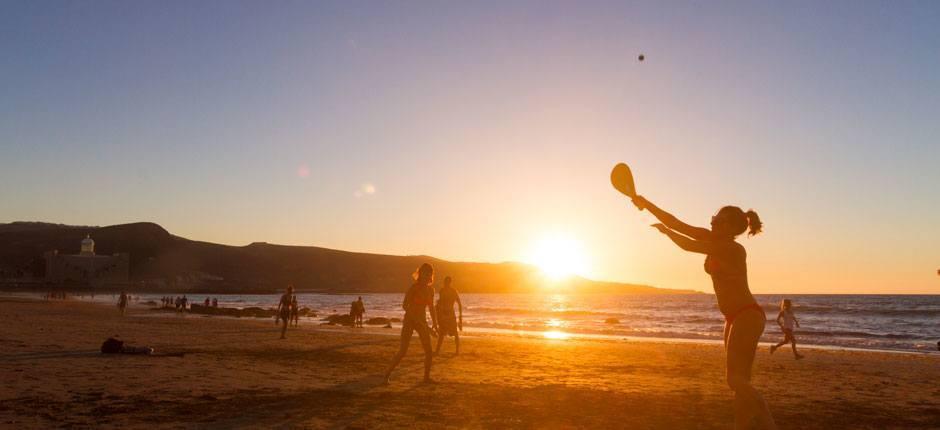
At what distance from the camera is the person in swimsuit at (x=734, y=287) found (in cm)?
525

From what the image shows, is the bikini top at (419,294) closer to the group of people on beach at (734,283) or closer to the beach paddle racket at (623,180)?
the beach paddle racket at (623,180)

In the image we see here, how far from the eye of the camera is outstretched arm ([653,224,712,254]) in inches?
204

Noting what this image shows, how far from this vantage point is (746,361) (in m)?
5.29

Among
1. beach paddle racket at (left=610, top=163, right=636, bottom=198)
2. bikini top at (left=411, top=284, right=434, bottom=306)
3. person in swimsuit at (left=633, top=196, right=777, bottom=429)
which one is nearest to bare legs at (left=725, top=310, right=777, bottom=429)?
person in swimsuit at (left=633, top=196, right=777, bottom=429)

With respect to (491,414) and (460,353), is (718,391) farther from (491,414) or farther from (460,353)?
(460,353)

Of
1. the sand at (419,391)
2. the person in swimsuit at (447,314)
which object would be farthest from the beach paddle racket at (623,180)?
the person in swimsuit at (447,314)

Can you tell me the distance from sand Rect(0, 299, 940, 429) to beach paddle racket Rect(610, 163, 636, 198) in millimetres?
3368

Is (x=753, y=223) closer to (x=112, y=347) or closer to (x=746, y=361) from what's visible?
(x=746, y=361)

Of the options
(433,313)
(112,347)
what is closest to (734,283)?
(433,313)

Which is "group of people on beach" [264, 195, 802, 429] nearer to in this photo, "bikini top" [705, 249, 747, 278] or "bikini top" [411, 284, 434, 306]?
"bikini top" [705, 249, 747, 278]

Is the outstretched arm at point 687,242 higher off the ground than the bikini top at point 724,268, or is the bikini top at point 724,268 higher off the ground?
the outstretched arm at point 687,242

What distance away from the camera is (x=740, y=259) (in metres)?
5.34

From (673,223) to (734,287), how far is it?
0.70 metres

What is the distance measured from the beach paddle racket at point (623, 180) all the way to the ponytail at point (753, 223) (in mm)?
910
